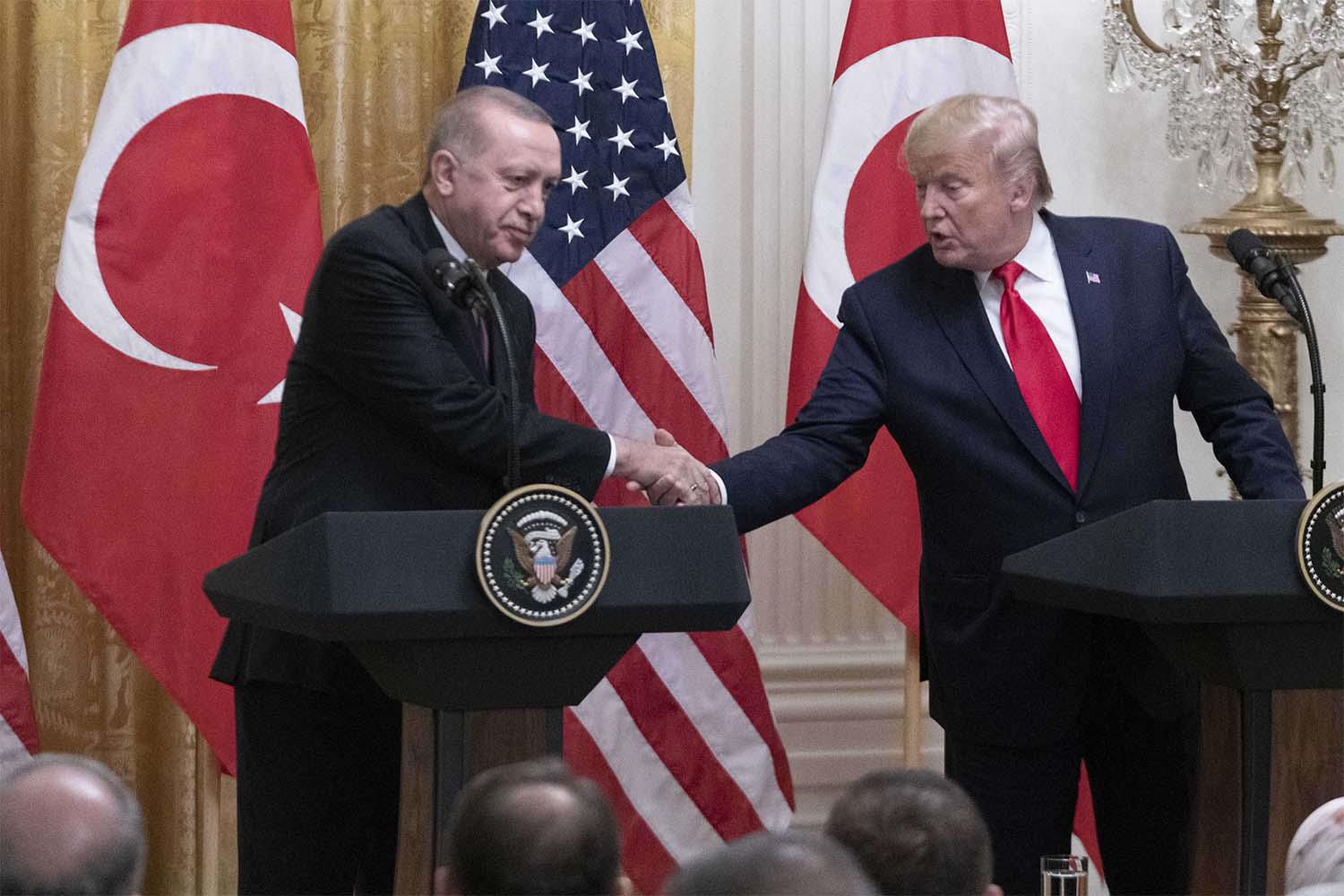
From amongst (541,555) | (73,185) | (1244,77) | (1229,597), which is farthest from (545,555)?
(1244,77)

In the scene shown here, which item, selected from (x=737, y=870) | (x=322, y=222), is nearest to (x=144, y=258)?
(x=322, y=222)

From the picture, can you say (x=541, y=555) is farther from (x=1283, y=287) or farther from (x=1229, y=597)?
(x=1283, y=287)

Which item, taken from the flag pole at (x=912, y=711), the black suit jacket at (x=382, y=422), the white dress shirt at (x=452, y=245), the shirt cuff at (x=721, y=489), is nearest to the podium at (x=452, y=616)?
the black suit jacket at (x=382, y=422)

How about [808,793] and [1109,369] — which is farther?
[808,793]

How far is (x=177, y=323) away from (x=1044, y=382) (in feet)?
6.36

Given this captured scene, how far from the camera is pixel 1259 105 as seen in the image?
4711mm

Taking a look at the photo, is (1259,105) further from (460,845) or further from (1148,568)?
(460,845)

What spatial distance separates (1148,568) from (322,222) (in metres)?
2.63

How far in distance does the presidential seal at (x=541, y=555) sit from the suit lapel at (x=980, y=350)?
1.06 metres

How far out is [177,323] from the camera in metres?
4.14

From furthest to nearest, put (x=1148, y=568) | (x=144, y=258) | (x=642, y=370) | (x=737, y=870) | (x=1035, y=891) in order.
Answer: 1. (x=642, y=370)
2. (x=144, y=258)
3. (x=1035, y=891)
4. (x=1148, y=568)
5. (x=737, y=870)

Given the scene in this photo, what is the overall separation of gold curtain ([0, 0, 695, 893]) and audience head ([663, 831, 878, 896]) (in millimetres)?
3379


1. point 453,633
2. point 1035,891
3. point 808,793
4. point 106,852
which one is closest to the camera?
point 106,852

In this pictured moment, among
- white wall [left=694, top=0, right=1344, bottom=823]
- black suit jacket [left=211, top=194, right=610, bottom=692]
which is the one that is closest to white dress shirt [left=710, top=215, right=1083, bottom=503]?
black suit jacket [left=211, top=194, right=610, bottom=692]
